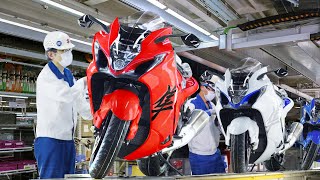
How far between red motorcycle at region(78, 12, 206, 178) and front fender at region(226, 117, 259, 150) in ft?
2.72

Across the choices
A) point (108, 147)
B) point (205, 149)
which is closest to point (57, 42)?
point (108, 147)

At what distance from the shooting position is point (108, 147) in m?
1.55

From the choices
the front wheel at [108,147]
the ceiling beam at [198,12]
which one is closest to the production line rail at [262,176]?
the front wheel at [108,147]

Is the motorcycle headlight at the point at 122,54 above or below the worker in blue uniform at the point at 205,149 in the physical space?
above

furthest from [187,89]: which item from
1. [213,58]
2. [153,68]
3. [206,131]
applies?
[213,58]

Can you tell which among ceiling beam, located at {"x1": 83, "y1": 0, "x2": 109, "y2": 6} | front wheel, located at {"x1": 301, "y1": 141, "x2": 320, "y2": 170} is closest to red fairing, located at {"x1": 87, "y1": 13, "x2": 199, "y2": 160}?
ceiling beam, located at {"x1": 83, "y1": 0, "x2": 109, "y2": 6}

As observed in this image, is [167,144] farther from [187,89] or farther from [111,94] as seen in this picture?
[187,89]

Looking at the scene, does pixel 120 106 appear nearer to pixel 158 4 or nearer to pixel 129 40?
pixel 129 40

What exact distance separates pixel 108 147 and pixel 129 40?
0.48 metres

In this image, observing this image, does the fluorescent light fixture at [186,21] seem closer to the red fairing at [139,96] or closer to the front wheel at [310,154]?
the front wheel at [310,154]

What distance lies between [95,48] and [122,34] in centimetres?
14

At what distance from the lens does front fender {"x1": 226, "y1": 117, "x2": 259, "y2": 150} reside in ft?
8.43

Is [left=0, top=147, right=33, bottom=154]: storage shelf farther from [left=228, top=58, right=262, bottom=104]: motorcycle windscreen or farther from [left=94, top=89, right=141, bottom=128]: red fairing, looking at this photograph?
[left=94, top=89, right=141, bottom=128]: red fairing

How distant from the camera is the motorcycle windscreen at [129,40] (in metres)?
1.62
